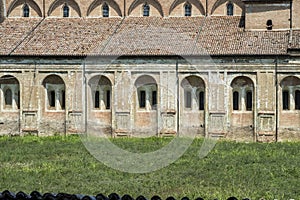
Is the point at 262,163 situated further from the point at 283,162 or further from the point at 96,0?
the point at 96,0

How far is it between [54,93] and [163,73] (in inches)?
255

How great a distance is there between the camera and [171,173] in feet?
67.6

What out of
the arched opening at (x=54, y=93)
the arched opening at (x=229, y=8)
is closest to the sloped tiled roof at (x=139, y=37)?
the arched opening at (x=229, y=8)

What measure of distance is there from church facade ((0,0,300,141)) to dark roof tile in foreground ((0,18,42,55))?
6 centimetres

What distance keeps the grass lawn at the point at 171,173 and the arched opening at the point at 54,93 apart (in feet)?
19.0

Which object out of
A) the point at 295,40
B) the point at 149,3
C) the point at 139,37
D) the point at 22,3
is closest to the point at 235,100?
the point at 295,40

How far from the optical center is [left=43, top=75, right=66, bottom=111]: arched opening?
33969 millimetres

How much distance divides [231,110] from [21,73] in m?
11.6

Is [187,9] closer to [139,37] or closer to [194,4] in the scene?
[194,4]

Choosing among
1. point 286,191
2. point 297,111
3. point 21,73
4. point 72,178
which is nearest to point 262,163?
point 286,191

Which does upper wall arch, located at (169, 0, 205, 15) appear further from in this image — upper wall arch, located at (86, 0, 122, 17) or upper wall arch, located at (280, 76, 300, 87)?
upper wall arch, located at (280, 76, 300, 87)

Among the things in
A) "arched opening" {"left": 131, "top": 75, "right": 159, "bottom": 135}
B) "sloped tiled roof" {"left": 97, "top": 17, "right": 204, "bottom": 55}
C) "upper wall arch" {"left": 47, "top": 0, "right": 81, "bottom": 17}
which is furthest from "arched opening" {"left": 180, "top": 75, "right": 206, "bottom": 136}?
"upper wall arch" {"left": 47, "top": 0, "right": 81, "bottom": 17}

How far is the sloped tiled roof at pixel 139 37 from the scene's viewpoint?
103 ft

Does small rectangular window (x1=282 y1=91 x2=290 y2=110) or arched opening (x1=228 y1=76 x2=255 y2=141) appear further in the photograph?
arched opening (x1=228 y1=76 x2=255 y2=141)
